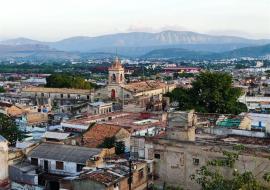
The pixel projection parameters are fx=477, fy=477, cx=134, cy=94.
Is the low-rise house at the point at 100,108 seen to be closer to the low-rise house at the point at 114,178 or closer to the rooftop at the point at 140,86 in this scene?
the rooftop at the point at 140,86

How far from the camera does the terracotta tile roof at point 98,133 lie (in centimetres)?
2637

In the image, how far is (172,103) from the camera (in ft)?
153

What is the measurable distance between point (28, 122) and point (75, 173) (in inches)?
658

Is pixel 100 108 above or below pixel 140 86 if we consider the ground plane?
below

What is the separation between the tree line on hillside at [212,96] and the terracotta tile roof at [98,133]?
1150 cm

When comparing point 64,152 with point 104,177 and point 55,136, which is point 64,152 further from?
point 55,136

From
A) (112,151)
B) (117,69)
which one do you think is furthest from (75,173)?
(117,69)

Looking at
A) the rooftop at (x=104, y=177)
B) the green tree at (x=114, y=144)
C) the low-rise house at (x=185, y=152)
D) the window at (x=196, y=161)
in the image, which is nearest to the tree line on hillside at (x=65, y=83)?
the green tree at (x=114, y=144)

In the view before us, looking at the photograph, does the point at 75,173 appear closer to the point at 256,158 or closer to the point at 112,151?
the point at 112,151

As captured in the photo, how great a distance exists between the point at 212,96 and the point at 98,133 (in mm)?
13979

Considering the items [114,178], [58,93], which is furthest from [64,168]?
[58,93]

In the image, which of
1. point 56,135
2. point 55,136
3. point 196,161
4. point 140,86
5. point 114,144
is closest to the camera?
point 196,161

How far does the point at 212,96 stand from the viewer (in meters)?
38.2

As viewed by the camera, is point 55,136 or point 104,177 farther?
point 55,136
